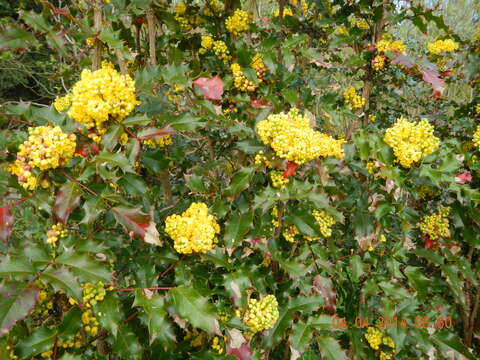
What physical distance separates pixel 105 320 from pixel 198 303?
28cm

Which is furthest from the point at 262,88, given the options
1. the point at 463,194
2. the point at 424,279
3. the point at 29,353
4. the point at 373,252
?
the point at 29,353

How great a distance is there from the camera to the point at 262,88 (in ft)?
5.24

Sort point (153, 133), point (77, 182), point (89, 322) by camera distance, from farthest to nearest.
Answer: point (89, 322) < point (153, 133) < point (77, 182)

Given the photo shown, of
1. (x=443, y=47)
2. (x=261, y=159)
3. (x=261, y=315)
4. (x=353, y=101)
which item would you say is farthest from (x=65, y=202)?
(x=443, y=47)

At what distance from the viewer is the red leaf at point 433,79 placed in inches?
68.5

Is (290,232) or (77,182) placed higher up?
(77,182)

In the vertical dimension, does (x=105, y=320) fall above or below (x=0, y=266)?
below

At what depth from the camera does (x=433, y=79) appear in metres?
1.76

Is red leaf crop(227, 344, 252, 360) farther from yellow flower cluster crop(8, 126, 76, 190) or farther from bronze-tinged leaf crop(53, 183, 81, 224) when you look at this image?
yellow flower cluster crop(8, 126, 76, 190)

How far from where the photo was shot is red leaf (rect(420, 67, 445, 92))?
1739 mm

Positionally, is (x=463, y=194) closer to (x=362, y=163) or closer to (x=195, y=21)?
(x=362, y=163)

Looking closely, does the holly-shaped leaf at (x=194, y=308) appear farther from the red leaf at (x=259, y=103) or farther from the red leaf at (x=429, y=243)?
the red leaf at (x=429, y=243)

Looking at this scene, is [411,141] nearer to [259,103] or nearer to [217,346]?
[259,103]

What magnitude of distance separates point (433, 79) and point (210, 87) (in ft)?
3.75
